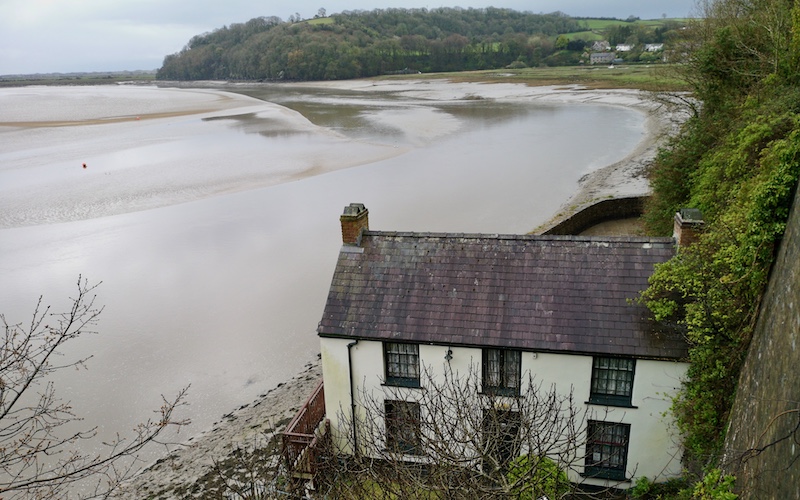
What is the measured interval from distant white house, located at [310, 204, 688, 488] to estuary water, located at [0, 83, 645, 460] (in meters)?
6.07

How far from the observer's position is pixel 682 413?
9.64m

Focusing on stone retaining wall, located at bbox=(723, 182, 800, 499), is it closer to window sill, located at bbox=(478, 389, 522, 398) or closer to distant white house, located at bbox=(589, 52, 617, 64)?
window sill, located at bbox=(478, 389, 522, 398)

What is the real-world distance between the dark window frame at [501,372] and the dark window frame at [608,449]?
1.59m

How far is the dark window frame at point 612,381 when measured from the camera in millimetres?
10188

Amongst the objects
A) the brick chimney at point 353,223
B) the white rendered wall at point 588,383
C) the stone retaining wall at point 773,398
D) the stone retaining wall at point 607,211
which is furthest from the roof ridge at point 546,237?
the stone retaining wall at point 607,211

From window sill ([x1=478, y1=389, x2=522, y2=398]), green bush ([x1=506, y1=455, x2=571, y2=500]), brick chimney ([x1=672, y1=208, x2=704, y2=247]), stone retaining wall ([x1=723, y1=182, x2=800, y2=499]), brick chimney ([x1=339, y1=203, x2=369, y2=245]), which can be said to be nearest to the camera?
stone retaining wall ([x1=723, y1=182, x2=800, y2=499])

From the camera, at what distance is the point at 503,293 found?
1100 cm

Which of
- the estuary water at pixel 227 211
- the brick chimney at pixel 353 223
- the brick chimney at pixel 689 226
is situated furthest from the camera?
the estuary water at pixel 227 211

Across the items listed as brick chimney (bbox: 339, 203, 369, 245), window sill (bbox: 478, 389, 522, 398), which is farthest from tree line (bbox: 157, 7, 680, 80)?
window sill (bbox: 478, 389, 522, 398)

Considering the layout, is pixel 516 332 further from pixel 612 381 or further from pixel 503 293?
pixel 612 381

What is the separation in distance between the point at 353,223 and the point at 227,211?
66.6 feet

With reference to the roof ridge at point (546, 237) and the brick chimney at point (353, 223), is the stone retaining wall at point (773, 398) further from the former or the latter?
the brick chimney at point (353, 223)

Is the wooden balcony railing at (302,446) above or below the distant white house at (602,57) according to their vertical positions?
below

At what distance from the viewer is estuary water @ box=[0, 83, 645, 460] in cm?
1723
